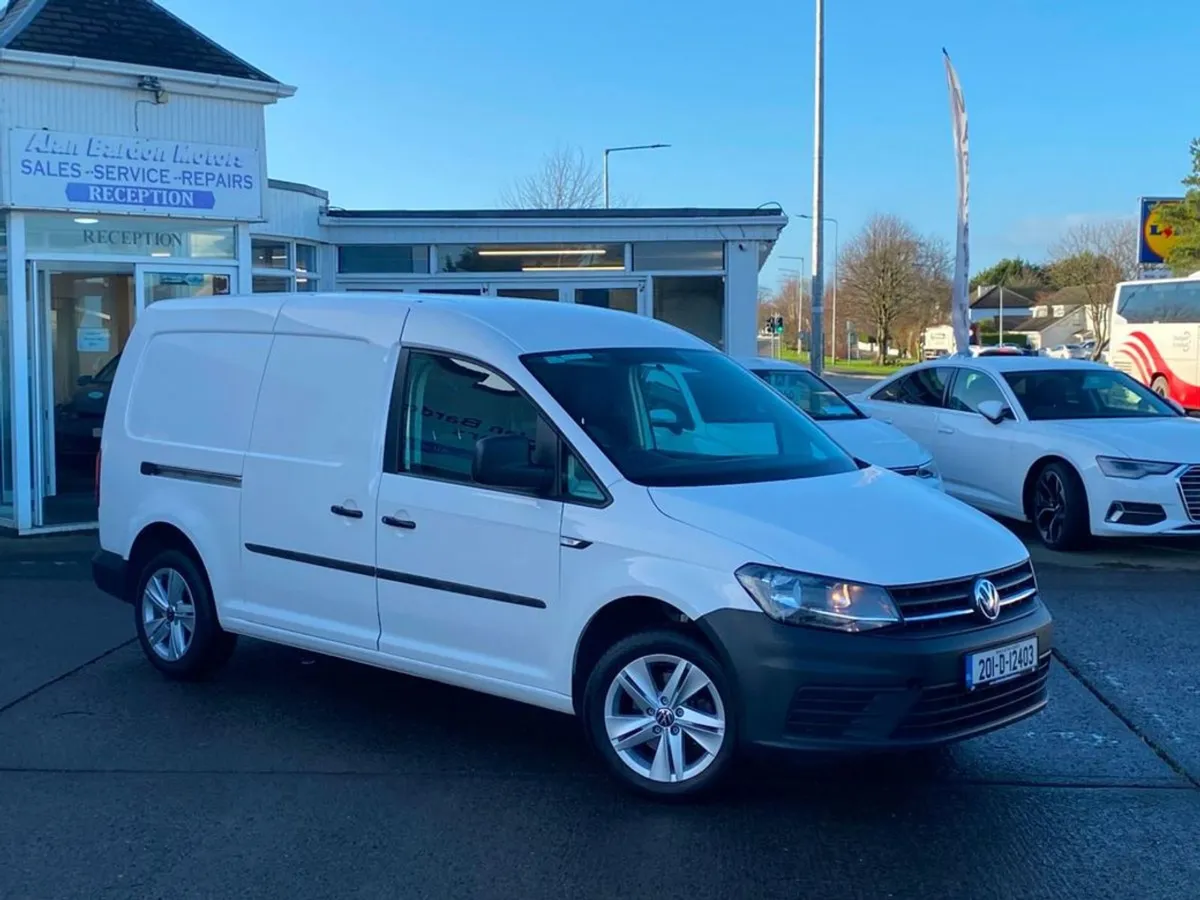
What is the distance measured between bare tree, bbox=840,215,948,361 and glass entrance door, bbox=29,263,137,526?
65195 mm

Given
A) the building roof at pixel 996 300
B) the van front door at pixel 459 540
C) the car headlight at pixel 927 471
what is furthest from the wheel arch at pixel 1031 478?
the building roof at pixel 996 300

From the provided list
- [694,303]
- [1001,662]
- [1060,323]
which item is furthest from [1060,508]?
[1060,323]

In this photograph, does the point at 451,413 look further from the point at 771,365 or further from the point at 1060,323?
the point at 1060,323

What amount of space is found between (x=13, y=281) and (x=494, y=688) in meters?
7.83

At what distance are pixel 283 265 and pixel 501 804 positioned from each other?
1233cm

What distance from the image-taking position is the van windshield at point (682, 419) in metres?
5.36

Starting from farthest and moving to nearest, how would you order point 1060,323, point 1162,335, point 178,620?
point 1060,323 < point 1162,335 < point 178,620

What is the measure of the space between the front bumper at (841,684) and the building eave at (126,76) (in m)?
9.03

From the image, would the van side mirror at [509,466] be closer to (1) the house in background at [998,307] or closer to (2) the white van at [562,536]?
(2) the white van at [562,536]

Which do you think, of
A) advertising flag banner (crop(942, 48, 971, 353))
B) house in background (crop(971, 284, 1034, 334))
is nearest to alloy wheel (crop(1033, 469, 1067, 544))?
advertising flag banner (crop(942, 48, 971, 353))

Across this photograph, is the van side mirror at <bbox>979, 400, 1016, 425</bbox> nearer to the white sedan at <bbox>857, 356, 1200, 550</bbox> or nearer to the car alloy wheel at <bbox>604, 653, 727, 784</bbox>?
the white sedan at <bbox>857, 356, 1200, 550</bbox>

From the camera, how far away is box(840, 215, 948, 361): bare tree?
244ft

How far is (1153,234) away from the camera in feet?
145

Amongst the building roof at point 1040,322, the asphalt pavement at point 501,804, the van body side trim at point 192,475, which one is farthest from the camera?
the building roof at point 1040,322
